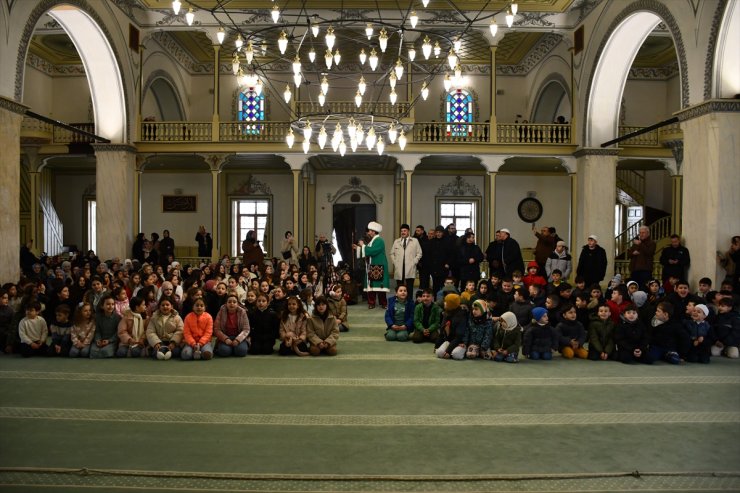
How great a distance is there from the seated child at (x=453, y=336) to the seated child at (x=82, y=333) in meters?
3.94

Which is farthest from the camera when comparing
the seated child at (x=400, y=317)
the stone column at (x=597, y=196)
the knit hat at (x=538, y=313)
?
the stone column at (x=597, y=196)

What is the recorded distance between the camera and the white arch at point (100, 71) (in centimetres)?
1354

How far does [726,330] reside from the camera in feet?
27.0

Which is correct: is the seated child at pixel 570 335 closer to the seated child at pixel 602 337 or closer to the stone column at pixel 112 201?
the seated child at pixel 602 337

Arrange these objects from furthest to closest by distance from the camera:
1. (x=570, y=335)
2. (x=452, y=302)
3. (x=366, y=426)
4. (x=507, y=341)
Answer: (x=452, y=302) < (x=570, y=335) < (x=507, y=341) < (x=366, y=426)

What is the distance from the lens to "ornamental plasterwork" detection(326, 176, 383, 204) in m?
20.3

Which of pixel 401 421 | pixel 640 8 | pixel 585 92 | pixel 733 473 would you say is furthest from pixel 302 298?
pixel 585 92

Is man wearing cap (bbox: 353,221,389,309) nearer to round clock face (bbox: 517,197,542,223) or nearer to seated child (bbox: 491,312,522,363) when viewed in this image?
seated child (bbox: 491,312,522,363)

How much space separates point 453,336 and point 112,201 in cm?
1006

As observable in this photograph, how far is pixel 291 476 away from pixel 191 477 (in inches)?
22.2

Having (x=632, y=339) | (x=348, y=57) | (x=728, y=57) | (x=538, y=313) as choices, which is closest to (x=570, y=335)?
(x=538, y=313)

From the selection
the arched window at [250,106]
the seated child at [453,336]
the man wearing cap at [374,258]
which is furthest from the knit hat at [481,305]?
the arched window at [250,106]

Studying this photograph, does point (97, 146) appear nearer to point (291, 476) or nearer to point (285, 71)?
point (285, 71)

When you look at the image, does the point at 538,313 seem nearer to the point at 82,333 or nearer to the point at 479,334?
the point at 479,334
